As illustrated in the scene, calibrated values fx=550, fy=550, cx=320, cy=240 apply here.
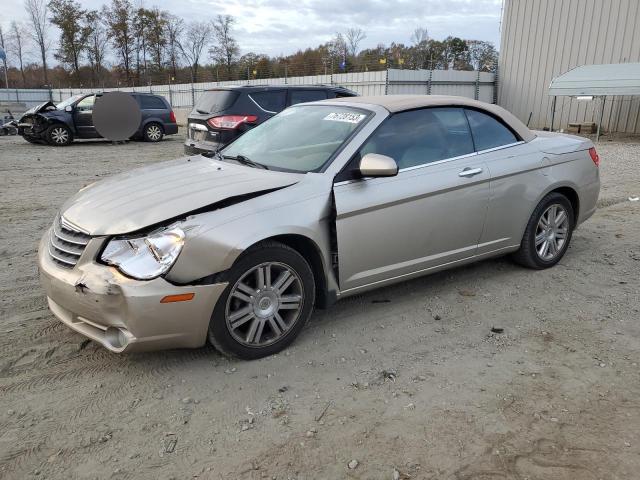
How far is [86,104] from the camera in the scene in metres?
16.6

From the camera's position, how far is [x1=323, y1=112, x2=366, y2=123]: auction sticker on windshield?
4109 mm

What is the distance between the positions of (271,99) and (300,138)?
21.1 ft

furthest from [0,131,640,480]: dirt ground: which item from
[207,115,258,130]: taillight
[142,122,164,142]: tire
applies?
[142,122,164,142]: tire

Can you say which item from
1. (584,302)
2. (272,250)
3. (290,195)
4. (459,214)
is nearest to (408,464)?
(272,250)

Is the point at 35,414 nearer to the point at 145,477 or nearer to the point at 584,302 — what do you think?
the point at 145,477

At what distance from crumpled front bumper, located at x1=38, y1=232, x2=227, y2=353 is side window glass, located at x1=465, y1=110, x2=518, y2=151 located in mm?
2601

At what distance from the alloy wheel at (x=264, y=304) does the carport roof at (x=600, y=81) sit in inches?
635

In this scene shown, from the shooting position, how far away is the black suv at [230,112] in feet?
31.6

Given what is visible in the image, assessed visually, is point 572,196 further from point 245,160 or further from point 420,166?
point 245,160

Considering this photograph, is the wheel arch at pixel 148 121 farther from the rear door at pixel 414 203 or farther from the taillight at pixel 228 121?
the rear door at pixel 414 203

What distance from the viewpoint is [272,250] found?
3348 mm

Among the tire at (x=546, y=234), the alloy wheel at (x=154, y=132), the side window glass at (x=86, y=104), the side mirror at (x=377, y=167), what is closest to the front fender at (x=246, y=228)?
the side mirror at (x=377, y=167)

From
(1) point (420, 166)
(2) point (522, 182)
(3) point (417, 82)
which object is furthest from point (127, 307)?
(3) point (417, 82)

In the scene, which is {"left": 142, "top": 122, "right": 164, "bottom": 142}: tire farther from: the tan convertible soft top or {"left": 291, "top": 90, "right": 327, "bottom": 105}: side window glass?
the tan convertible soft top
